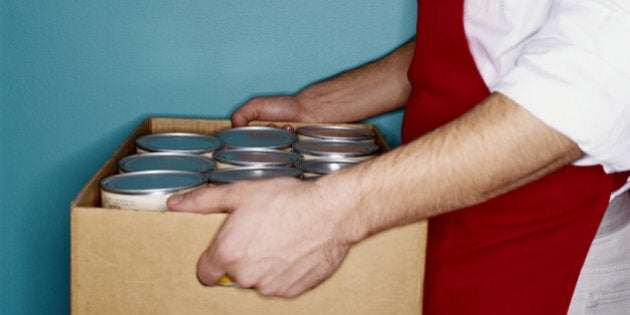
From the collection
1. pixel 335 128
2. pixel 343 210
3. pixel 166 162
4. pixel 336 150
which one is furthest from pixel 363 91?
pixel 343 210

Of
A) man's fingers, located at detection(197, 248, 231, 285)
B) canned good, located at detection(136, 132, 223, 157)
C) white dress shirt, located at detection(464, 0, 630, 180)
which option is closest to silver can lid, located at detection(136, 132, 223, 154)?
canned good, located at detection(136, 132, 223, 157)

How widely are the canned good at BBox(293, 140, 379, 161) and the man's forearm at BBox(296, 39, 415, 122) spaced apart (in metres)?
0.15

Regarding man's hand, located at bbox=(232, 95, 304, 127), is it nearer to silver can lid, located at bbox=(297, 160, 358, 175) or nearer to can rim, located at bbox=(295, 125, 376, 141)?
can rim, located at bbox=(295, 125, 376, 141)

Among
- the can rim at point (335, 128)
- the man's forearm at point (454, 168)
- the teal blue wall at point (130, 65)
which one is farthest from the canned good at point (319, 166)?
the teal blue wall at point (130, 65)

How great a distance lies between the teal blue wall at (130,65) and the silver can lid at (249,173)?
0.39m

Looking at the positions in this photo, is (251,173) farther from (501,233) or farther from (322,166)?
(501,233)

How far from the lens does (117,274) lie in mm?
949

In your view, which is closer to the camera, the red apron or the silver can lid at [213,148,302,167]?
the red apron

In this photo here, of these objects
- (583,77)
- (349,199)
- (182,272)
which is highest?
(583,77)

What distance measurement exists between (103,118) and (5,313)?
1.58 ft

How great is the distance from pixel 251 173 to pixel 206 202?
20 cm

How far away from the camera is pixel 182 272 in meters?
0.95

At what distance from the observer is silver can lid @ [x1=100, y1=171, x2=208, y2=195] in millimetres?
996

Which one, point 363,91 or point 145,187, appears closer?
point 145,187
